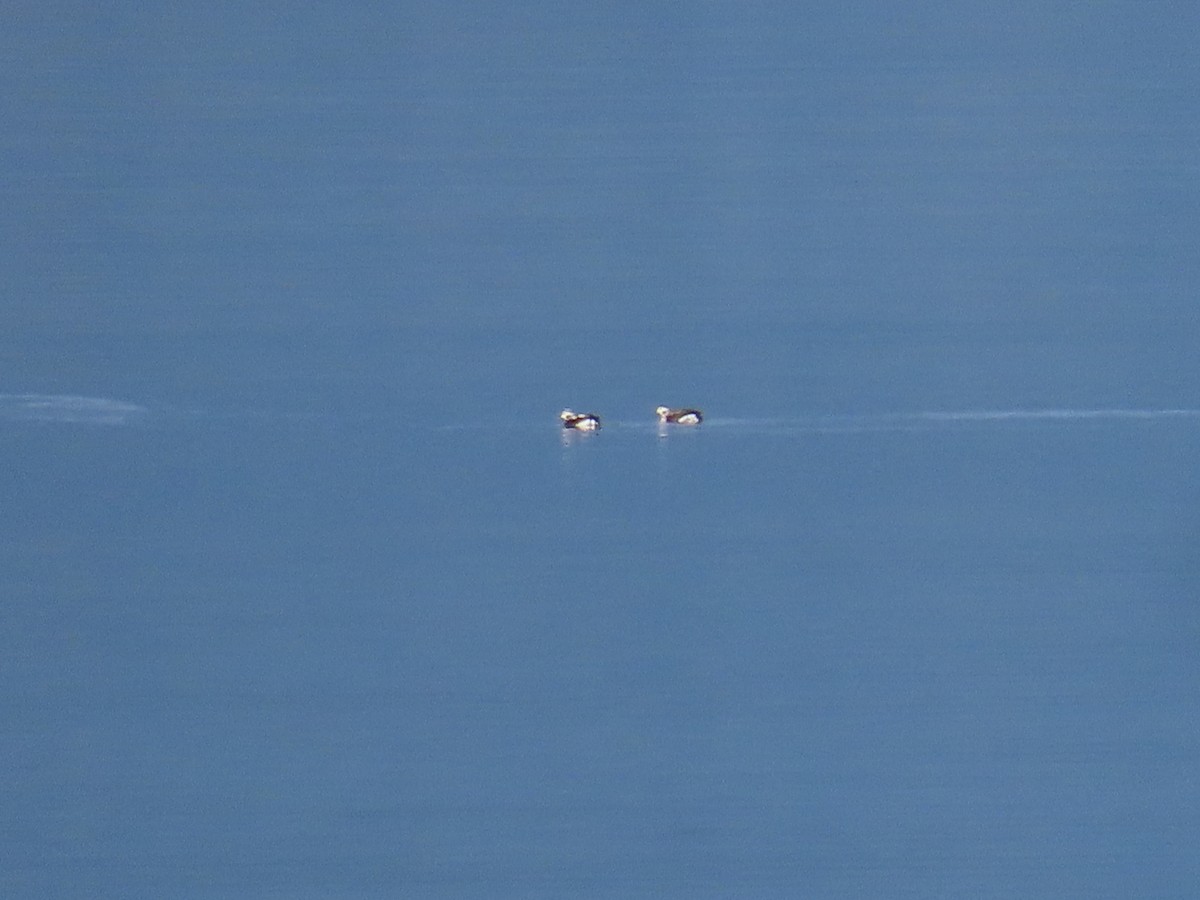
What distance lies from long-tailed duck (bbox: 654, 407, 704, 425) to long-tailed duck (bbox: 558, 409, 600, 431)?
13 centimetres

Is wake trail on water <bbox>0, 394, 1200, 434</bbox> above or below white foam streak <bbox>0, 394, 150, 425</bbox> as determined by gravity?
below

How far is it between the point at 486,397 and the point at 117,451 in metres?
0.75

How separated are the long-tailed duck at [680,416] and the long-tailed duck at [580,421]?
0.44ft

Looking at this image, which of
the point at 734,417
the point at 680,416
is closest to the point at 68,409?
the point at 680,416

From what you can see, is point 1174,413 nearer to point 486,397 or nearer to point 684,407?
point 684,407

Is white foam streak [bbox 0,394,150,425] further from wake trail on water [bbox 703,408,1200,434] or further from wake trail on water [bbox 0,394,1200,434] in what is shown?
wake trail on water [bbox 703,408,1200,434]

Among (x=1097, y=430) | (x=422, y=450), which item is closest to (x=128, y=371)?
(x=422, y=450)

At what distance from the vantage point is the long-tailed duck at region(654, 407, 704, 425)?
3.81 meters

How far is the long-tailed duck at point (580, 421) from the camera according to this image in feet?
12.5

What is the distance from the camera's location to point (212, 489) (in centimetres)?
374

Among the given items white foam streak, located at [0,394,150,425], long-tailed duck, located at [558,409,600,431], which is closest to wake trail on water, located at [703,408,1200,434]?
long-tailed duck, located at [558,409,600,431]

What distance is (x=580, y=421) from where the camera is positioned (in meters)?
3.80

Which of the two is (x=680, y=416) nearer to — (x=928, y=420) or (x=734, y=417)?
(x=734, y=417)

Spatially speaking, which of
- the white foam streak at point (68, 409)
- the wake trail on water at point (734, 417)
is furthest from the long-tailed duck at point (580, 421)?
the white foam streak at point (68, 409)
